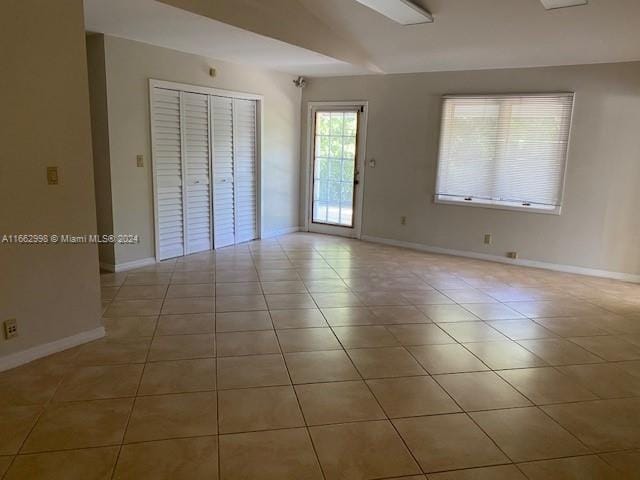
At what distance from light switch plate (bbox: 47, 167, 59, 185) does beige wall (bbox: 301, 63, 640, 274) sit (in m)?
4.48

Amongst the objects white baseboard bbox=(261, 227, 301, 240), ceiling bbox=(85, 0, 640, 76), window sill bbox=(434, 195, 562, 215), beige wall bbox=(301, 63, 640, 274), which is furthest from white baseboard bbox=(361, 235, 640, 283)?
ceiling bbox=(85, 0, 640, 76)

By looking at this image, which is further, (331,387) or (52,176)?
(52,176)

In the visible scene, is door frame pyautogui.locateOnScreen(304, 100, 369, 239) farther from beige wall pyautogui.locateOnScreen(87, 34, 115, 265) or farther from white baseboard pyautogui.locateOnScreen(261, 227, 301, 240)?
beige wall pyautogui.locateOnScreen(87, 34, 115, 265)

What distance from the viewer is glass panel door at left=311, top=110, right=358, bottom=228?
22.5 feet

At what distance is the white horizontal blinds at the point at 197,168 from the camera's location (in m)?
5.39

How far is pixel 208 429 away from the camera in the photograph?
231 centimetres

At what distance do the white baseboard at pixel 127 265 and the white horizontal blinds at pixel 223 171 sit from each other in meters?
1.02

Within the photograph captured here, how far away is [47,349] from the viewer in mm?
3018

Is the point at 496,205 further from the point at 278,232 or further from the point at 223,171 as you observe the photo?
the point at 223,171

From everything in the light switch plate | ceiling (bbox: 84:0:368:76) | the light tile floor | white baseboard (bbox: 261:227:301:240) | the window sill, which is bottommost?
the light tile floor

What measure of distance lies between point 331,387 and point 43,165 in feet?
7.15

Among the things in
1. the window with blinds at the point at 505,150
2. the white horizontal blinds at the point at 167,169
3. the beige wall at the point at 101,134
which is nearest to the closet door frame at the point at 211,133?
the white horizontal blinds at the point at 167,169

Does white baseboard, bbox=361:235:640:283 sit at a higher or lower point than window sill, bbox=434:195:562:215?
lower

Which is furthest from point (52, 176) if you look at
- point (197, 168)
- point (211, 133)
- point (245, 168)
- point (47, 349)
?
point (245, 168)
